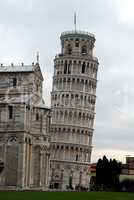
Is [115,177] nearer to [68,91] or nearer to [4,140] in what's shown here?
[68,91]

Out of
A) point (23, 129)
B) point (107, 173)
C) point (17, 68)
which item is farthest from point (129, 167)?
point (23, 129)

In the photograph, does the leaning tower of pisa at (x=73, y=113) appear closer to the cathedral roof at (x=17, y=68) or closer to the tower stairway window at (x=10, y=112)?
the cathedral roof at (x=17, y=68)

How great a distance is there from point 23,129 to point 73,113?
36508 mm

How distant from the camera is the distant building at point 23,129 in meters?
68.5

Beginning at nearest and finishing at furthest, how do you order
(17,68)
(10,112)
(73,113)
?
(10,112), (17,68), (73,113)

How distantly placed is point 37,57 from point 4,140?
1316cm

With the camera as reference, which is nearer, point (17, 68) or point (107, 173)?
point (17, 68)

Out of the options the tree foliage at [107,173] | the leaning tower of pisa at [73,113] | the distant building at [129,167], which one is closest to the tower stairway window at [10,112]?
the leaning tower of pisa at [73,113]

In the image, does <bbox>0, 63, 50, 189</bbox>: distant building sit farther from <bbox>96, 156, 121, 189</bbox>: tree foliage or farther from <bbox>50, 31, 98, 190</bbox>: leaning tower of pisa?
<bbox>96, 156, 121, 189</bbox>: tree foliage

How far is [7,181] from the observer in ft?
225

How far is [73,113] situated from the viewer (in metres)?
105

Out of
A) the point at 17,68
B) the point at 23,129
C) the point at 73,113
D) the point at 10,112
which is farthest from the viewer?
the point at 73,113

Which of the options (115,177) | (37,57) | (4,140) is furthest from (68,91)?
(4,140)

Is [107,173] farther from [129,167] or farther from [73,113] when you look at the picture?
[129,167]
